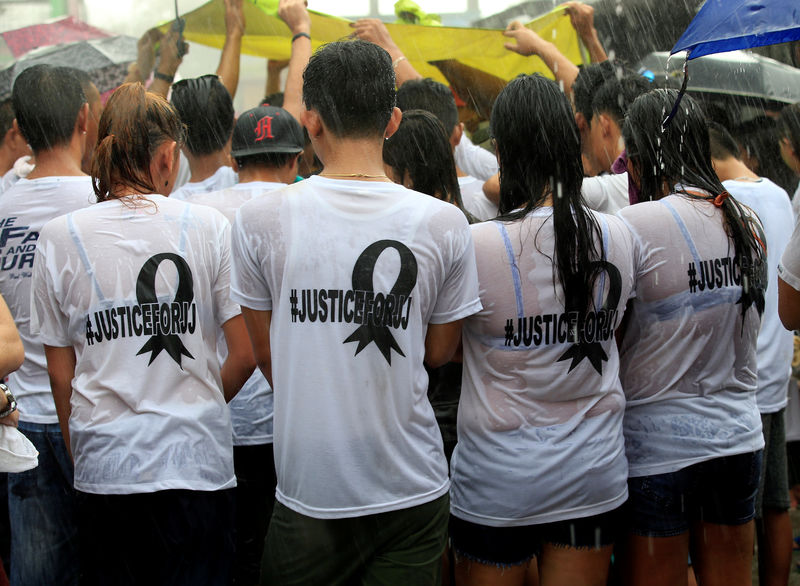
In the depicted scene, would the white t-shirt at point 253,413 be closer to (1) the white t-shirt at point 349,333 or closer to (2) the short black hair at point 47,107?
(2) the short black hair at point 47,107

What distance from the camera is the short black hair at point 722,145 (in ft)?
13.4

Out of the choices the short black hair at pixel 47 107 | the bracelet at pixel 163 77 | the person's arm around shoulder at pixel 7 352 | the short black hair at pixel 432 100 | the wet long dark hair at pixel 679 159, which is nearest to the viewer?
the person's arm around shoulder at pixel 7 352

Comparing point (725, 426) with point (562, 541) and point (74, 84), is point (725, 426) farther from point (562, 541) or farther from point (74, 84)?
point (74, 84)

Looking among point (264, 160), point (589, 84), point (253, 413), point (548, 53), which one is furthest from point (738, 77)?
point (253, 413)

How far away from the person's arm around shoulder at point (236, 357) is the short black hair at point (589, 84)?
2.19 m

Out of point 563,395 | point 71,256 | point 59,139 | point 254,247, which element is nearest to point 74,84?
point 59,139

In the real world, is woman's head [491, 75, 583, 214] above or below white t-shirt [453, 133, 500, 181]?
above

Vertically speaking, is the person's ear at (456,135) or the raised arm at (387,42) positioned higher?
the raised arm at (387,42)

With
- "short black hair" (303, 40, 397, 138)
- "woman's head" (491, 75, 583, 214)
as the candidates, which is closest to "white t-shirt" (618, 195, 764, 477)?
"woman's head" (491, 75, 583, 214)

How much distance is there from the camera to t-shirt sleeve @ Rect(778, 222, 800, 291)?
2572 millimetres

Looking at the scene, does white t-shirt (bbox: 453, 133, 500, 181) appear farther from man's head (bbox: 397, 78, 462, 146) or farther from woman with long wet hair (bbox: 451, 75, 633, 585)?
woman with long wet hair (bbox: 451, 75, 633, 585)

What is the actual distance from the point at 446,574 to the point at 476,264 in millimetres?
1632

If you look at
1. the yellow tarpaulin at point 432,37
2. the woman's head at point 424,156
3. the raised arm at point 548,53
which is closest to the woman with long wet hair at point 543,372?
the woman's head at point 424,156

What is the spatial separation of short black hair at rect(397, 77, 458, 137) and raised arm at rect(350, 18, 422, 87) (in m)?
0.46
